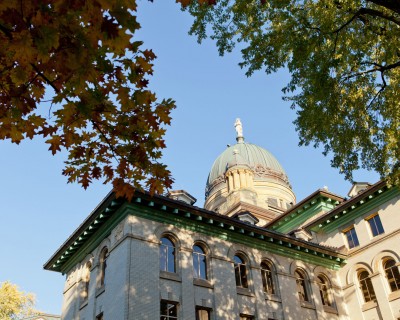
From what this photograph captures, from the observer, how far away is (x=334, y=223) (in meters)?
26.2

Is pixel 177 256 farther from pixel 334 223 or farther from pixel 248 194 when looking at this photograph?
pixel 248 194

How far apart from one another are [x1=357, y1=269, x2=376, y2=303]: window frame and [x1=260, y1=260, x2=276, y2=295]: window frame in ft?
18.7

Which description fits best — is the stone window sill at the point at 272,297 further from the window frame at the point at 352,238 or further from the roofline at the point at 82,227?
the roofline at the point at 82,227

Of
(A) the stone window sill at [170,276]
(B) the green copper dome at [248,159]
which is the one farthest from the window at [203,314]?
(B) the green copper dome at [248,159]

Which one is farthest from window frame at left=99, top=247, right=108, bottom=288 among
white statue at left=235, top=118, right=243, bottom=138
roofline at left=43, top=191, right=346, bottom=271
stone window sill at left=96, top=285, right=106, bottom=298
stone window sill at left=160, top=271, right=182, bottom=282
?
white statue at left=235, top=118, right=243, bottom=138

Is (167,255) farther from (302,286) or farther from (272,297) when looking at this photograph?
(302,286)

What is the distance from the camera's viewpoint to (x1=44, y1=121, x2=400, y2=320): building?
58.3 feet

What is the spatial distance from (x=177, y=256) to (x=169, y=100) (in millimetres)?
13775

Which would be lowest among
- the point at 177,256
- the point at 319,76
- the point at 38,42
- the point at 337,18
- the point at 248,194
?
the point at 38,42

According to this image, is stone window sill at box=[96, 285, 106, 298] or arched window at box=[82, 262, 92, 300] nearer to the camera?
stone window sill at box=[96, 285, 106, 298]

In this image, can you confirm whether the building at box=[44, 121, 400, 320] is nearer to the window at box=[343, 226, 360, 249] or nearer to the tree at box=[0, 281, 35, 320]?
the window at box=[343, 226, 360, 249]

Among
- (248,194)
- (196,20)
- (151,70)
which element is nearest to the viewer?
(151,70)

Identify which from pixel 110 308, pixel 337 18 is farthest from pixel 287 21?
pixel 110 308

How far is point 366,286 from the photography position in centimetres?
2353
